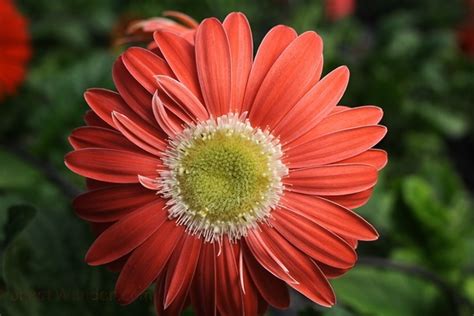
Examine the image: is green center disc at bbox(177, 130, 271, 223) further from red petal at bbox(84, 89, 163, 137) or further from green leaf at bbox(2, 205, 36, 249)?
green leaf at bbox(2, 205, 36, 249)

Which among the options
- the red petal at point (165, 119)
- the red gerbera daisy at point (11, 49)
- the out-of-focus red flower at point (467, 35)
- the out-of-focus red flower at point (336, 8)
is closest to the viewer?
the red petal at point (165, 119)

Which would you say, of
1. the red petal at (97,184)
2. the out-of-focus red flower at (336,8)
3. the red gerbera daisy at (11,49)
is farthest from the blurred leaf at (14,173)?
the out-of-focus red flower at (336,8)

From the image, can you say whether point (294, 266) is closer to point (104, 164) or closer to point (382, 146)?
point (104, 164)

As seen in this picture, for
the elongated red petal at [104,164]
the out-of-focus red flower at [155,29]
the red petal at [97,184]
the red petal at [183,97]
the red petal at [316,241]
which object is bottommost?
the red petal at [316,241]

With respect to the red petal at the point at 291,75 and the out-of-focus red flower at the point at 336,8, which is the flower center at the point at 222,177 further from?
the out-of-focus red flower at the point at 336,8

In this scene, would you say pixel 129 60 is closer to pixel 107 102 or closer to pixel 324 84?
pixel 107 102

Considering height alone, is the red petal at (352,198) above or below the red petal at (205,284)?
above

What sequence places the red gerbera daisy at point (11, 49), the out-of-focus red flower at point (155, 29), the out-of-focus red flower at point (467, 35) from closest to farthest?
the out-of-focus red flower at point (155, 29), the red gerbera daisy at point (11, 49), the out-of-focus red flower at point (467, 35)
